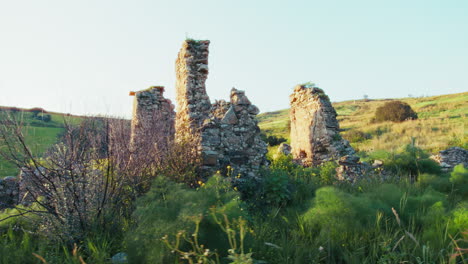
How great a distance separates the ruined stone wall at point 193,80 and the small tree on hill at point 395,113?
77.9ft

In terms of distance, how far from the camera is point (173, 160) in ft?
20.9

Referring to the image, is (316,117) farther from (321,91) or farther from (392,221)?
(392,221)

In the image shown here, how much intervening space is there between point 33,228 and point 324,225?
12.1 feet

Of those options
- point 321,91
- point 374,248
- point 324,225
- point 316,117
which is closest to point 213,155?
point 324,225

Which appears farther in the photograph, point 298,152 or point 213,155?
point 298,152

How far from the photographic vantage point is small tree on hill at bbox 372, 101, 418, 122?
28.2m

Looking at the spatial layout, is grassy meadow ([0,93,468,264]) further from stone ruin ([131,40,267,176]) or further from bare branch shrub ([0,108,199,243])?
stone ruin ([131,40,267,176])

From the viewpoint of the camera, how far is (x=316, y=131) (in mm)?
10945

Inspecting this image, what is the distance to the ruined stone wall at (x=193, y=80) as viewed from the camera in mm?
8820

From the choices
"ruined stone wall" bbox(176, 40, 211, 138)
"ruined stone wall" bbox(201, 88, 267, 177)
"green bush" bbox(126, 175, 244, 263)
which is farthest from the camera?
"ruined stone wall" bbox(176, 40, 211, 138)

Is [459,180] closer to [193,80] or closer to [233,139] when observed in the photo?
[233,139]

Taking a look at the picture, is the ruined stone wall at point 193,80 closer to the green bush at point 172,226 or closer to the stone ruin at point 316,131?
the stone ruin at point 316,131

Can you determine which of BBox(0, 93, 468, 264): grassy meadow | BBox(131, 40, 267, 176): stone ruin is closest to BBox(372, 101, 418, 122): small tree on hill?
BBox(131, 40, 267, 176): stone ruin

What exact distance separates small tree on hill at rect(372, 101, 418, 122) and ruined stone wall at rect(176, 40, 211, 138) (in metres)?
23.7
